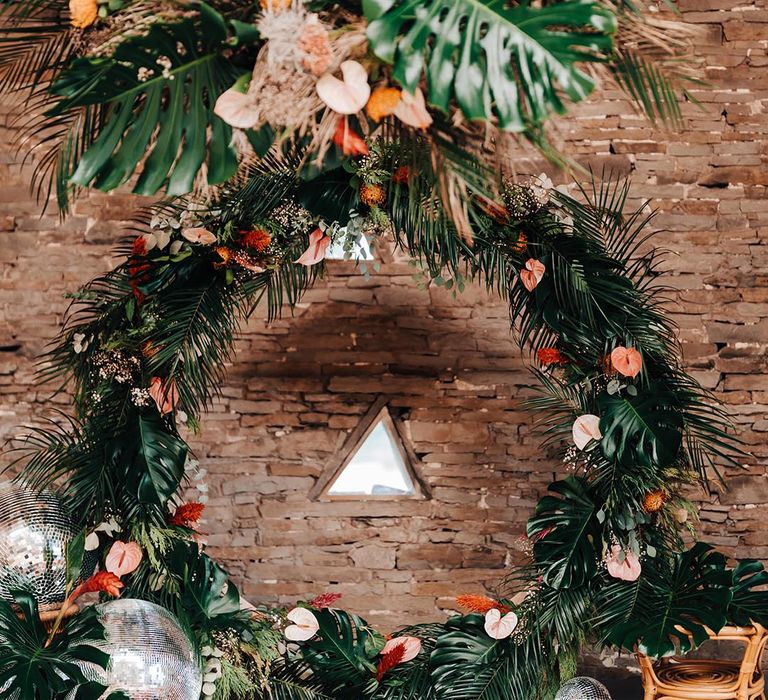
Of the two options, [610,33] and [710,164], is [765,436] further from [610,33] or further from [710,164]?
[610,33]

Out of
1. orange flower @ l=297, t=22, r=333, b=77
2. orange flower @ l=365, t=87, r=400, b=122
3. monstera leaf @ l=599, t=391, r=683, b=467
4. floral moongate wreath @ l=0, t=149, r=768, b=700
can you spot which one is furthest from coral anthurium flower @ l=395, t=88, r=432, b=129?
monstera leaf @ l=599, t=391, r=683, b=467

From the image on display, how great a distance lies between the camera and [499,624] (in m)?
2.66

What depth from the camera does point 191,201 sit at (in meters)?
2.89

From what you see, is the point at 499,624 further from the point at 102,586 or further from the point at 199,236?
the point at 199,236

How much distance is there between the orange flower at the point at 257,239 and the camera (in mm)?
2807

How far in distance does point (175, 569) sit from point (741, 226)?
114 inches

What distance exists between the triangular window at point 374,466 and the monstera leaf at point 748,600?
58.9 inches

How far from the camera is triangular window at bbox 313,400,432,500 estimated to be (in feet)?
12.4

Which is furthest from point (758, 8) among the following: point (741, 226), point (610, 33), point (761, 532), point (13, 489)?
point (13, 489)

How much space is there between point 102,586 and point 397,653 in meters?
0.99

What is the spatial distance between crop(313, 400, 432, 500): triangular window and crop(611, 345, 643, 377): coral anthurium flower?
131 centimetres

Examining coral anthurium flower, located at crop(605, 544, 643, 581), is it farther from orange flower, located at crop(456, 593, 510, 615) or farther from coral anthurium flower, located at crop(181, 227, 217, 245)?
coral anthurium flower, located at crop(181, 227, 217, 245)

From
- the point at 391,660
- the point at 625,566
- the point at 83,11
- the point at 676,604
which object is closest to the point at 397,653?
the point at 391,660

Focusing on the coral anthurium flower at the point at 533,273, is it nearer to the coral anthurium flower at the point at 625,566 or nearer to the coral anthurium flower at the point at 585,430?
the coral anthurium flower at the point at 585,430
